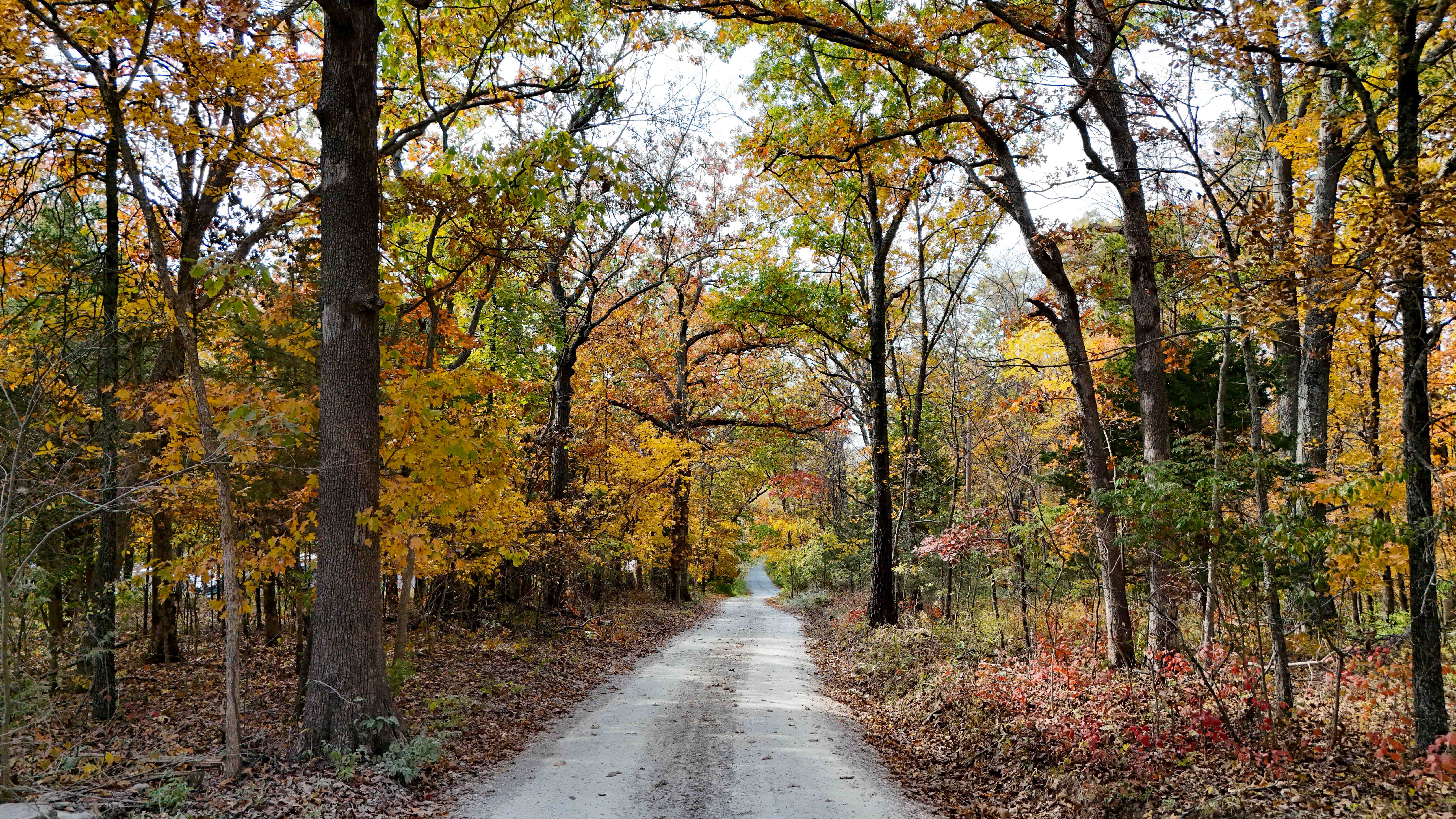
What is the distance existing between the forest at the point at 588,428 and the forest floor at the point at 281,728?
0.07 m

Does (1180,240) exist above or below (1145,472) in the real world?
above

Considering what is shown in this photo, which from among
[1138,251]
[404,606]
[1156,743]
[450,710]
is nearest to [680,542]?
[404,606]

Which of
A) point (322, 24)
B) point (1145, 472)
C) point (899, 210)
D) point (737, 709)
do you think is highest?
point (322, 24)

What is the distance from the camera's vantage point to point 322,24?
33.7 ft

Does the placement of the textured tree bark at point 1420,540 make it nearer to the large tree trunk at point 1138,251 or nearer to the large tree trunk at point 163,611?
the large tree trunk at point 1138,251

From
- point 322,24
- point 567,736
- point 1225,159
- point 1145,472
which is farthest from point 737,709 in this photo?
point 1225,159

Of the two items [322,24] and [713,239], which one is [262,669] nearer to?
[322,24]

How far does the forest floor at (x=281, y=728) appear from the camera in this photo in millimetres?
5367

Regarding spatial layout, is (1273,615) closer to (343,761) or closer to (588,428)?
(343,761)

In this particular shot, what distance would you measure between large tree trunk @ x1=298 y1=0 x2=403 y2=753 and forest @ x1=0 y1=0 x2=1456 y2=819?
4 cm

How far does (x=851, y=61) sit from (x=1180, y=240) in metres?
5.99

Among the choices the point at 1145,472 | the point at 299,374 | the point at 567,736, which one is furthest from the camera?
the point at 299,374

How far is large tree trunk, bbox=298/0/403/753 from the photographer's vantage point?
21.2 ft

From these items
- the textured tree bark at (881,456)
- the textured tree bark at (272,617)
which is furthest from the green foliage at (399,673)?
the textured tree bark at (881,456)
